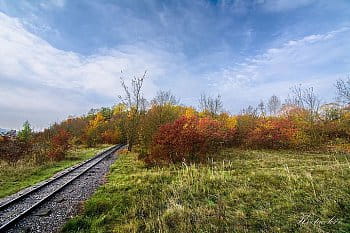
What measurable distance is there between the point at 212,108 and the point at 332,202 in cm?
4436

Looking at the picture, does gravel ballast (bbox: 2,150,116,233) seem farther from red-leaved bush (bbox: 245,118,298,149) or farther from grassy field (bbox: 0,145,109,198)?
red-leaved bush (bbox: 245,118,298,149)

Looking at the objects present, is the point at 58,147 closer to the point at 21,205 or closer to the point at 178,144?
the point at 178,144

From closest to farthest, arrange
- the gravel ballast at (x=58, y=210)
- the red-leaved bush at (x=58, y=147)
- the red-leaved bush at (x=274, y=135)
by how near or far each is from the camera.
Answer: the gravel ballast at (x=58, y=210) < the red-leaved bush at (x=58, y=147) < the red-leaved bush at (x=274, y=135)

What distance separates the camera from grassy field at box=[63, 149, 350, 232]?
19.9 ft

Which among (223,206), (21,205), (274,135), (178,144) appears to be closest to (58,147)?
(178,144)

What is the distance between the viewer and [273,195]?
8523 millimetres

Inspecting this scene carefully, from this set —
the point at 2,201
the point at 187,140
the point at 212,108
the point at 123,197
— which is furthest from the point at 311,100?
the point at 2,201

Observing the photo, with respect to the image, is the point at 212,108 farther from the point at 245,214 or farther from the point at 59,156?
the point at 245,214

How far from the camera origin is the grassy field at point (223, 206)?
606 cm

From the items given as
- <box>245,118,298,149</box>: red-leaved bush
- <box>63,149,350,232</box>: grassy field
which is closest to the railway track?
<box>63,149,350,232</box>: grassy field

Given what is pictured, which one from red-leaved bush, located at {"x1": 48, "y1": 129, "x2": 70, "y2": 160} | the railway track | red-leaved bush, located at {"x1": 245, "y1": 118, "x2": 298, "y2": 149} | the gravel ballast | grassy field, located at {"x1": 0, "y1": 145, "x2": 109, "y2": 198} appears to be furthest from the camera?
red-leaved bush, located at {"x1": 245, "y1": 118, "x2": 298, "y2": 149}

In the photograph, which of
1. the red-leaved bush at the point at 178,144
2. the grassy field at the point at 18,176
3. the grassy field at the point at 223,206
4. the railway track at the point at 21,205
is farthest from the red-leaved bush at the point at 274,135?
the railway track at the point at 21,205

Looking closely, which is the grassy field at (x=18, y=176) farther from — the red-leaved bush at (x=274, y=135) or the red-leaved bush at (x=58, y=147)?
the red-leaved bush at (x=274, y=135)

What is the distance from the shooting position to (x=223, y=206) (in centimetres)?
752
